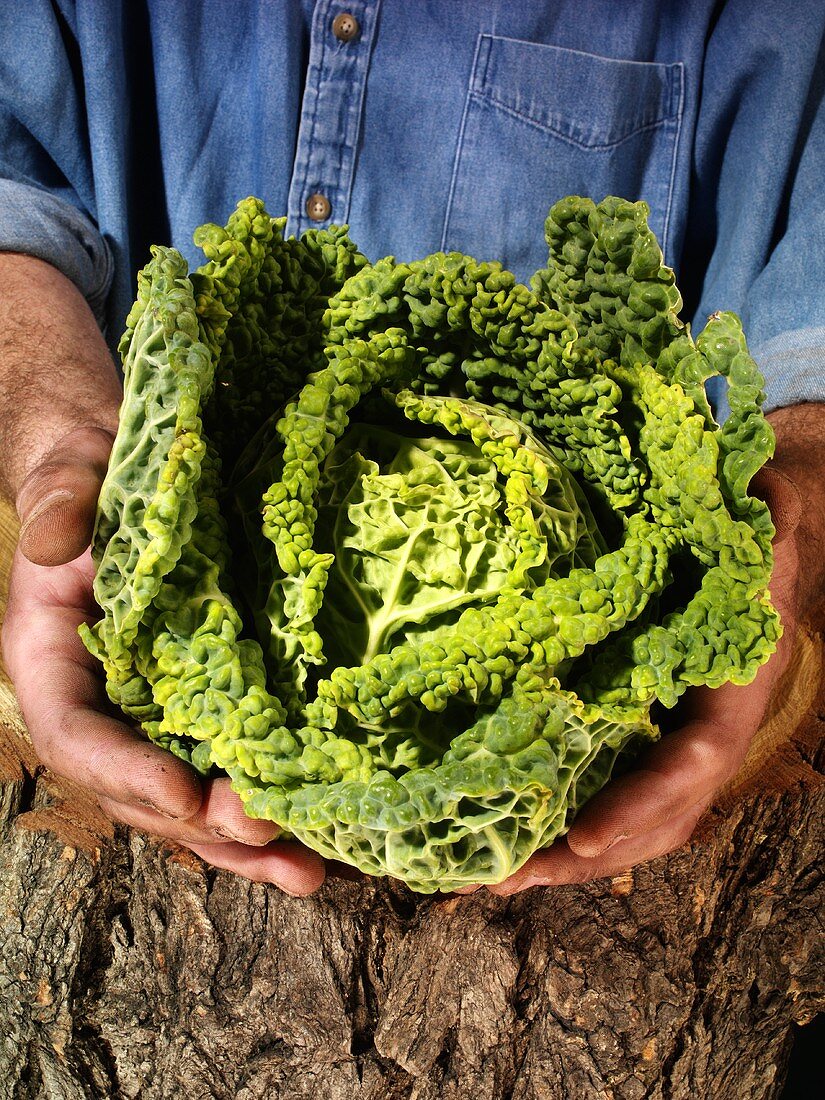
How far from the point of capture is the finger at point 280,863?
2084 millimetres

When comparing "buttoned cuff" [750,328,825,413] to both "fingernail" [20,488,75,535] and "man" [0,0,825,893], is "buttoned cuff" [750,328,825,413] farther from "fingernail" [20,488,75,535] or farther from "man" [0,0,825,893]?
"fingernail" [20,488,75,535]

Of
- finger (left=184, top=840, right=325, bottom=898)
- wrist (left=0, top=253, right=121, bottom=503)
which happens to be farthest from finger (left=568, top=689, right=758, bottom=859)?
wrist (left=0, top=253, right=121, bottom=503)

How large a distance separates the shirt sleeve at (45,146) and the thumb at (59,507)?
5.03 ft

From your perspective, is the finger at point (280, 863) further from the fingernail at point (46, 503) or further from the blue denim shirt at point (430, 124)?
the blue denim shirt at point (430, 124)

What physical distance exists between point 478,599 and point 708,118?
8.04ft

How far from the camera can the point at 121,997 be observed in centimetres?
234

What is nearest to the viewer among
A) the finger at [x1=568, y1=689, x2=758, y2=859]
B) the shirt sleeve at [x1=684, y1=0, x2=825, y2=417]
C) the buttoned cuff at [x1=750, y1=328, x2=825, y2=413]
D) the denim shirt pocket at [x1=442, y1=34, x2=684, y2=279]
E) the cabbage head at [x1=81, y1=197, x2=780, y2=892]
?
the cabbage head at [x1=81, y1=197, x2=780, y2=892]

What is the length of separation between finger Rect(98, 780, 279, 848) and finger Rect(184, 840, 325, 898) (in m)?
0.03

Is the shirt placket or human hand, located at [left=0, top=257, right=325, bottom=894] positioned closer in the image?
human hand, located at [left=0, top=257, right=325, bottom=894]

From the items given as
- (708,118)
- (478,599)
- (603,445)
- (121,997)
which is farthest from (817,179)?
(121,997)

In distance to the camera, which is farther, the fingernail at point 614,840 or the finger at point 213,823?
the fingernail at point 614,840

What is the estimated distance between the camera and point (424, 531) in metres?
2.03

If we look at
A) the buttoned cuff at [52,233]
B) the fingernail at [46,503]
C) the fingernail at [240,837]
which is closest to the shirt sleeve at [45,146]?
the buttoned cuff at [52,233]

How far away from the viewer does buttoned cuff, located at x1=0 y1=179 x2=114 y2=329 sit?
3082 mm
